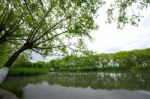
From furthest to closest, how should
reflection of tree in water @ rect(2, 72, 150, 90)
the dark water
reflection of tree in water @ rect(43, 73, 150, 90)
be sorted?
reflection of tree in water @ rect(2, 72, 150, 90)
reflection of tree in water @ rect(43, 73, 150, 90)
the dark water

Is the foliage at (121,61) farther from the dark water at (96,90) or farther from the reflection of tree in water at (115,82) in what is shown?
the dark water at (96,90)

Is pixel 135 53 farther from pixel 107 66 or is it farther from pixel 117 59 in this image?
pixel 107 66

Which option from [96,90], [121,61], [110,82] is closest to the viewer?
[96,90]

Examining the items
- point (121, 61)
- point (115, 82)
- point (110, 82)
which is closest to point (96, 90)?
point (115, 82)

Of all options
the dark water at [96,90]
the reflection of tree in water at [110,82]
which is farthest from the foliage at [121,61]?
the dark water at [96,90]

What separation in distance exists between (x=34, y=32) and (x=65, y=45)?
1.92 m

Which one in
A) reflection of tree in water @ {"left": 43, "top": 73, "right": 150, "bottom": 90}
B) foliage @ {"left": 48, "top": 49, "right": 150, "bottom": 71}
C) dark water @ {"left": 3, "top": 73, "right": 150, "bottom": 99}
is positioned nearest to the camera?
dark water @ {"left": 3, "top": 73, "right": 150, "bottom": 99}

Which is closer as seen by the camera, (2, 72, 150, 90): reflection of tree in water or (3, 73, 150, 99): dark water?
(3, 73, 150, 99): dark water

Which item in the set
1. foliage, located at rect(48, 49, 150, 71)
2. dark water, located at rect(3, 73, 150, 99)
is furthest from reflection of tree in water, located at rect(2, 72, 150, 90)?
foliage, located at rect(48, 49, 150, 71)

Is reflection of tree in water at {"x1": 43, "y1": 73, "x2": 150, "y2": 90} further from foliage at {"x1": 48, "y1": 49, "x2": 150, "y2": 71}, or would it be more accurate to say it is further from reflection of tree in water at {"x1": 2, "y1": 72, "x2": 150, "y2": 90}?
foliage at {"x1": 48, "y1": 49, "x2": 150, "y2": 71}

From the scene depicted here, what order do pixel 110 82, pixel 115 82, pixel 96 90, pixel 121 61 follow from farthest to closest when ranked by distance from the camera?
pixel 121 61
pixel 110 82
pixel 115 82
pixel 96 90

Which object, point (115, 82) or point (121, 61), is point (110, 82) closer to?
point (115, 82)

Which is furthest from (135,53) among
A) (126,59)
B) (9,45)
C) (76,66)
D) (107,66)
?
(9,45)

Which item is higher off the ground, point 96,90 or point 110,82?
point 110,82
